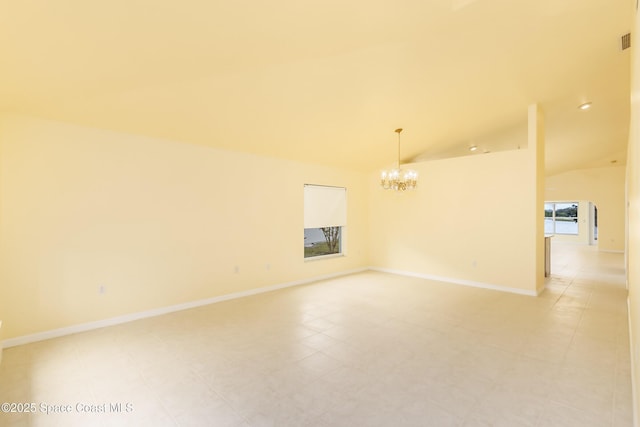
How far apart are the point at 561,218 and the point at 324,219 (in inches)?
544

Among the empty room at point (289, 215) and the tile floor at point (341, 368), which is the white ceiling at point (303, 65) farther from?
the tile floor at point (341, 368)

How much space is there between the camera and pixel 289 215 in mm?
5797

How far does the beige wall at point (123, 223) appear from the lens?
10.6ft

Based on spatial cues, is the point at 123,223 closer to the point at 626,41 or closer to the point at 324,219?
the point at 324,219

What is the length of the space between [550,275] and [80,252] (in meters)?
8.95

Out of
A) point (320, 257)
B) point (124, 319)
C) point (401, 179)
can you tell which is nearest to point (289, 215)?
point (320, 257)

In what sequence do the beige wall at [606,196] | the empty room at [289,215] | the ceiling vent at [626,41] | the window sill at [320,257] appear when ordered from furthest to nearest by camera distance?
the beige wall at [606,196] < the window sill at [320,257] < the ceiling vent at [626,41] < the empty room at [289,215]

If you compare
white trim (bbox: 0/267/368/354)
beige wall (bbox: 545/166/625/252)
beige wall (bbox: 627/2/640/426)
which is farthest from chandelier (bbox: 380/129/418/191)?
beige wall (bbox: 545/166/625/252)

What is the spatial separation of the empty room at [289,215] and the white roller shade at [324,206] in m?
0.09

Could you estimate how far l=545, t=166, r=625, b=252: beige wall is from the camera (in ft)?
34.1

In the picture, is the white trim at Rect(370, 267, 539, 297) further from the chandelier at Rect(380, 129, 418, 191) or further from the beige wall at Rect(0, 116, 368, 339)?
the beige wall at Rect(0, 116, 368, 339)

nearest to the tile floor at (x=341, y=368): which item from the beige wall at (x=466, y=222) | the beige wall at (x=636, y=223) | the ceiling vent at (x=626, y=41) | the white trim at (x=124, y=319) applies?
the white trim at (x=124, y=319)

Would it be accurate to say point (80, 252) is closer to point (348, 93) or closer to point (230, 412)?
point (230, 412)

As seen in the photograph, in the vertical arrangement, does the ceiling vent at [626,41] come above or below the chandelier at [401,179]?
above
